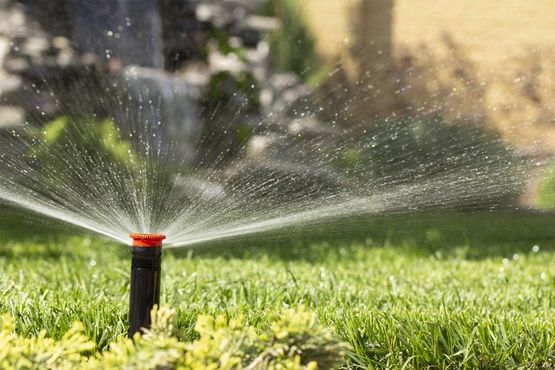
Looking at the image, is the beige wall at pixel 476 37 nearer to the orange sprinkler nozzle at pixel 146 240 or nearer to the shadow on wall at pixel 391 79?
the shadow on wall at pixel 391 79

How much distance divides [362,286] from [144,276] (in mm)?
1887

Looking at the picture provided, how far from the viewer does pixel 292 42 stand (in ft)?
28.9

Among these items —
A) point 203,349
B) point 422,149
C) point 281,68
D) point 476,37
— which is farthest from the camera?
point 476,37

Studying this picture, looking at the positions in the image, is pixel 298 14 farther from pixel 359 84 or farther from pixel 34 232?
pixel 34 232

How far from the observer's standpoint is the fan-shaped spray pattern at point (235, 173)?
9.02 ft

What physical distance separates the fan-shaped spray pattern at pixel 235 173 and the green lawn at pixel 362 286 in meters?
0.29

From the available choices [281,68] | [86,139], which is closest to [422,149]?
[281,68]

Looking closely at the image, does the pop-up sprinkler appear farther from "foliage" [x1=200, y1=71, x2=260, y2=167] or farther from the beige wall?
the beige wall

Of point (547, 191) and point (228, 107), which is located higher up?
point (228, 107)

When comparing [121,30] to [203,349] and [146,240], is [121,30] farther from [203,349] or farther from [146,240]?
[203,349]

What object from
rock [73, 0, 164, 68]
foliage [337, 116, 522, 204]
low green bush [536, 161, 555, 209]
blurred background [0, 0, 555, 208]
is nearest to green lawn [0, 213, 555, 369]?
foliage [337, 116, 522, 204]

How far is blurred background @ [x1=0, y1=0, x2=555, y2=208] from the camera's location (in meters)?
7.76

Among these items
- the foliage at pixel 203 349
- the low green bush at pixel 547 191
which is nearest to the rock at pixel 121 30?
the low green bush at pixel 547 191

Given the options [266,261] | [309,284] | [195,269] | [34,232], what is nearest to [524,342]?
[309,284]
